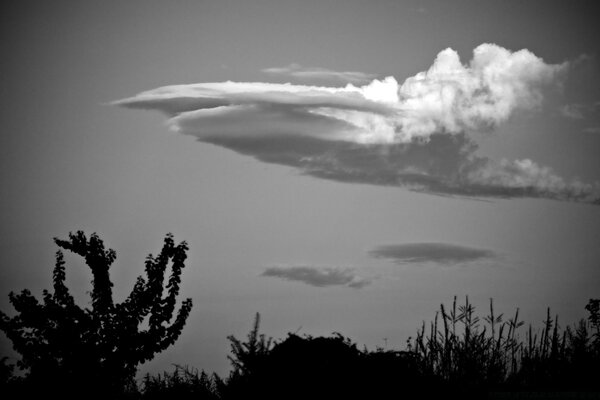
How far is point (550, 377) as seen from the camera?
621 inches

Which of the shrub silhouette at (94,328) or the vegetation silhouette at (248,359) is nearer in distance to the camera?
the vegetation silhouette at (248,359)

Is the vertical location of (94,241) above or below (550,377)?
above

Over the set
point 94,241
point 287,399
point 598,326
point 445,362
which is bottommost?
point 287,399

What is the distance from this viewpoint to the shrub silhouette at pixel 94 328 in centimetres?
2425

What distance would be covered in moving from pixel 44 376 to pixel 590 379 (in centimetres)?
1769

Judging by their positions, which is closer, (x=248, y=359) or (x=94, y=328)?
(x=248, y=359)

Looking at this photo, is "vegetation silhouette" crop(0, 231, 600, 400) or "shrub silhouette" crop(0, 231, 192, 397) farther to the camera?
"shrub silhouette" crop(0, 231, 192, 397)

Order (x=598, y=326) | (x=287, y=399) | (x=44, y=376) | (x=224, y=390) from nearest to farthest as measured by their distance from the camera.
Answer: (x=287, y=399)
(x=224, y=390)
(x=598, y=326)
(x=44, y=376)

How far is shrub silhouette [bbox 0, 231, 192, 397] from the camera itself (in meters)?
24.2

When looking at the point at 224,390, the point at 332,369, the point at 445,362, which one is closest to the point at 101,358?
the point at 445,362

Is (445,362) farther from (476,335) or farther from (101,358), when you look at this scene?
(101,358)

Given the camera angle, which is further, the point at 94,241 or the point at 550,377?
the point at 94,241

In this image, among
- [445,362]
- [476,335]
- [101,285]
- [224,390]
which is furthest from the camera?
[101,285]

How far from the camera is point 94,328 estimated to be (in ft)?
81.9
